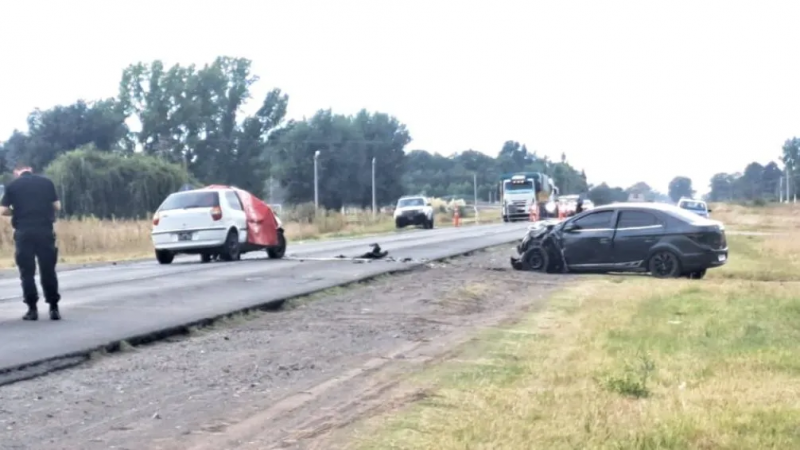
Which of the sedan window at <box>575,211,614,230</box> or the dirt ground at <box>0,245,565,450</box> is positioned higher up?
the sedan window at <box>575,211,614,230</box>

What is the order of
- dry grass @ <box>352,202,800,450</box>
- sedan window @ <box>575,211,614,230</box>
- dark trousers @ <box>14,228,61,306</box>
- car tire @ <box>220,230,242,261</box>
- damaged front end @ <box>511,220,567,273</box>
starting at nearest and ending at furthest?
dry grass @ <box>352,202,800,450</box>, dark trousers @ <box>14,228,61,306</box>, sedan window @ <box>575,211,614,230</box>, damaged front end @ <box>511,220,567,273</box>, car tire @ <box>220,230,242,261</box>

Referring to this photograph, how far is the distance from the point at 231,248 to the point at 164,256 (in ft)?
5.21

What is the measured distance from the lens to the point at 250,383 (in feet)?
31.8

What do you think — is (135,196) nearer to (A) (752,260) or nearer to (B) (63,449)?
(A) (752,260)

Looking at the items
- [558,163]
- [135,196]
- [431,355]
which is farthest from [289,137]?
[431,355]

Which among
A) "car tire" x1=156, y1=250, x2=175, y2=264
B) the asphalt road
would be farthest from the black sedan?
"car tire" x1=156, y1=250, x2=175, y2=264

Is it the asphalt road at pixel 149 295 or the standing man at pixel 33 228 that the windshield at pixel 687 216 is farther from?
the standing man at pixel 33 228

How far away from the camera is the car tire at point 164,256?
26.6 metres

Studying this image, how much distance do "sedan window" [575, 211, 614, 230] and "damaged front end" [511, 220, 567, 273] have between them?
58 cm

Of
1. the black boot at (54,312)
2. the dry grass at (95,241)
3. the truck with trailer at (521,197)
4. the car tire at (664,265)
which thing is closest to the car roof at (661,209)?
the car tire at (664,265)

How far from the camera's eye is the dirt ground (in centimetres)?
766

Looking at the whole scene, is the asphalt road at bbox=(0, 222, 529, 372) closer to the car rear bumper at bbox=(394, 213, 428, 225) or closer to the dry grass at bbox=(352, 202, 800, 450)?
the dry grass at bbox=(352, 202, 800, 450)

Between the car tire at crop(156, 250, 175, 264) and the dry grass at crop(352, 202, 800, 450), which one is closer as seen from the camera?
the dry grass at crop(352, 202, 800, 450)

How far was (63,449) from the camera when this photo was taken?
23.6ft
